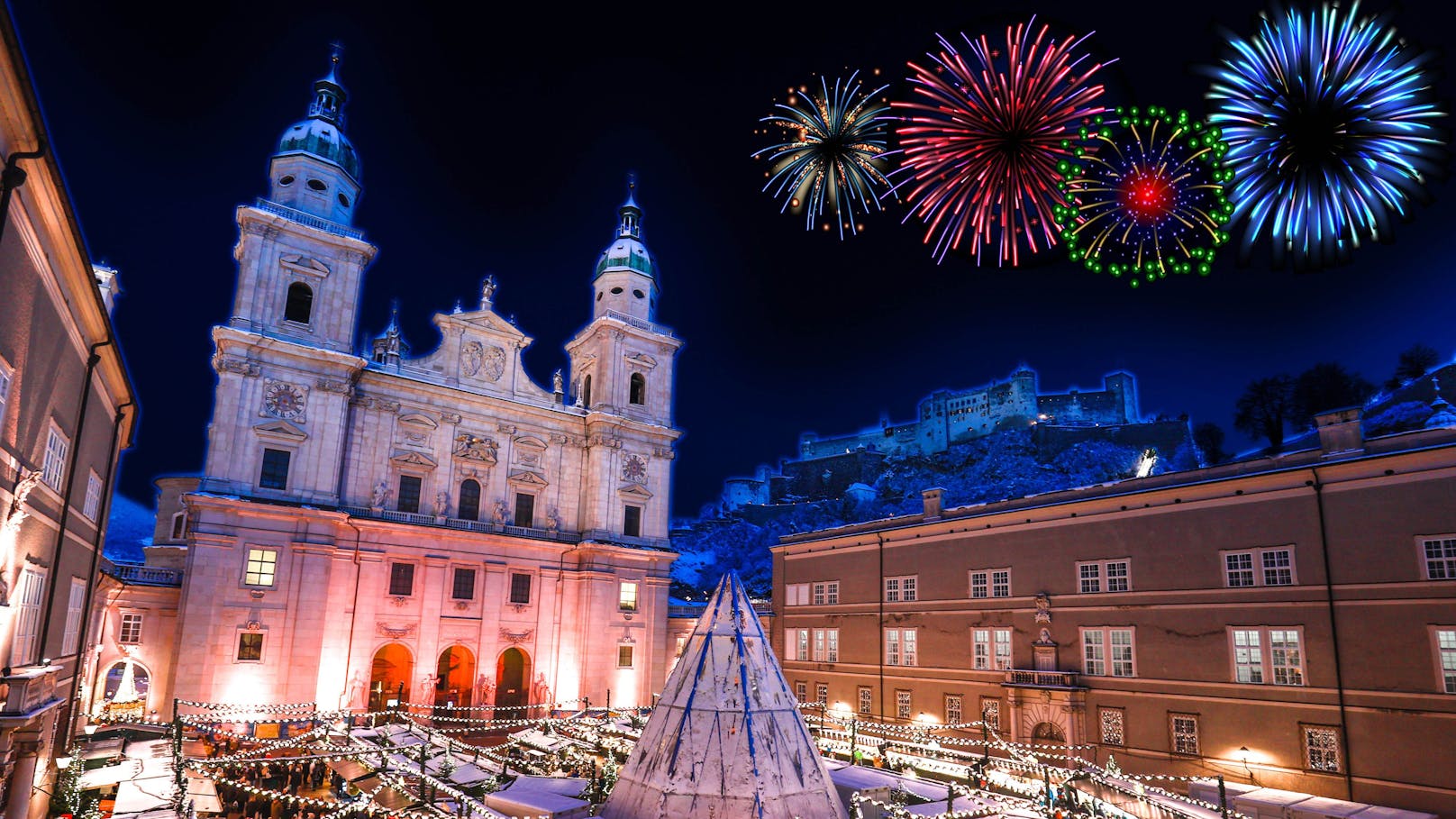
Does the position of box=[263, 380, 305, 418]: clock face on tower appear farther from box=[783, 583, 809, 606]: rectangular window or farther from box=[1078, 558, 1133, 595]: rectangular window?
box=[1078, 558, 1133, 595]: rectangular window

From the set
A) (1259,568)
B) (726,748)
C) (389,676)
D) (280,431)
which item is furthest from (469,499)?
(726,748)

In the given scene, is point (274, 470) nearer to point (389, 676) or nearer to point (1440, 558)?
point (389, 676)

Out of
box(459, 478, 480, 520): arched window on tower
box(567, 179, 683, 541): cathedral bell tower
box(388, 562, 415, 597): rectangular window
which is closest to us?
box(388, 562, 415, 597): rectangular window

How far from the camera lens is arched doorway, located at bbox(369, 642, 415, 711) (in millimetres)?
40188

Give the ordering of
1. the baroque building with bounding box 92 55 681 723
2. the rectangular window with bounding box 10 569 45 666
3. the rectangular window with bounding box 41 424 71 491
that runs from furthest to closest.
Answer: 1. the baroque building with bounding box 92 55 681 723
2. the rectangular window with bounding box 41 424 71 491
3. the rectangular window with bounding box 10 569 45 666

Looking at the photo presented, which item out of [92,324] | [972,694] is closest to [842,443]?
[972,694]

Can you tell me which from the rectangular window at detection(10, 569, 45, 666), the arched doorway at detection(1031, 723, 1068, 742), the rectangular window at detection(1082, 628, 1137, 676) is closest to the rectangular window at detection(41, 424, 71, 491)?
the rectangular window at detection(10, 569, 45, 666)

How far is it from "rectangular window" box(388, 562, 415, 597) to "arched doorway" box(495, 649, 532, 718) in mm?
6089

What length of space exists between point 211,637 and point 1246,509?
39953 millimetres

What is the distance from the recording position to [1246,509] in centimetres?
2606

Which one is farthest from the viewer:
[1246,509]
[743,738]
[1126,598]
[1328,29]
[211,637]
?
[211,637]

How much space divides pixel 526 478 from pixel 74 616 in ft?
86.7

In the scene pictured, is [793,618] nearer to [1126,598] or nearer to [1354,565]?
[1126,598]

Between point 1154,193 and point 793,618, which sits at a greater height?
point 1154,193
